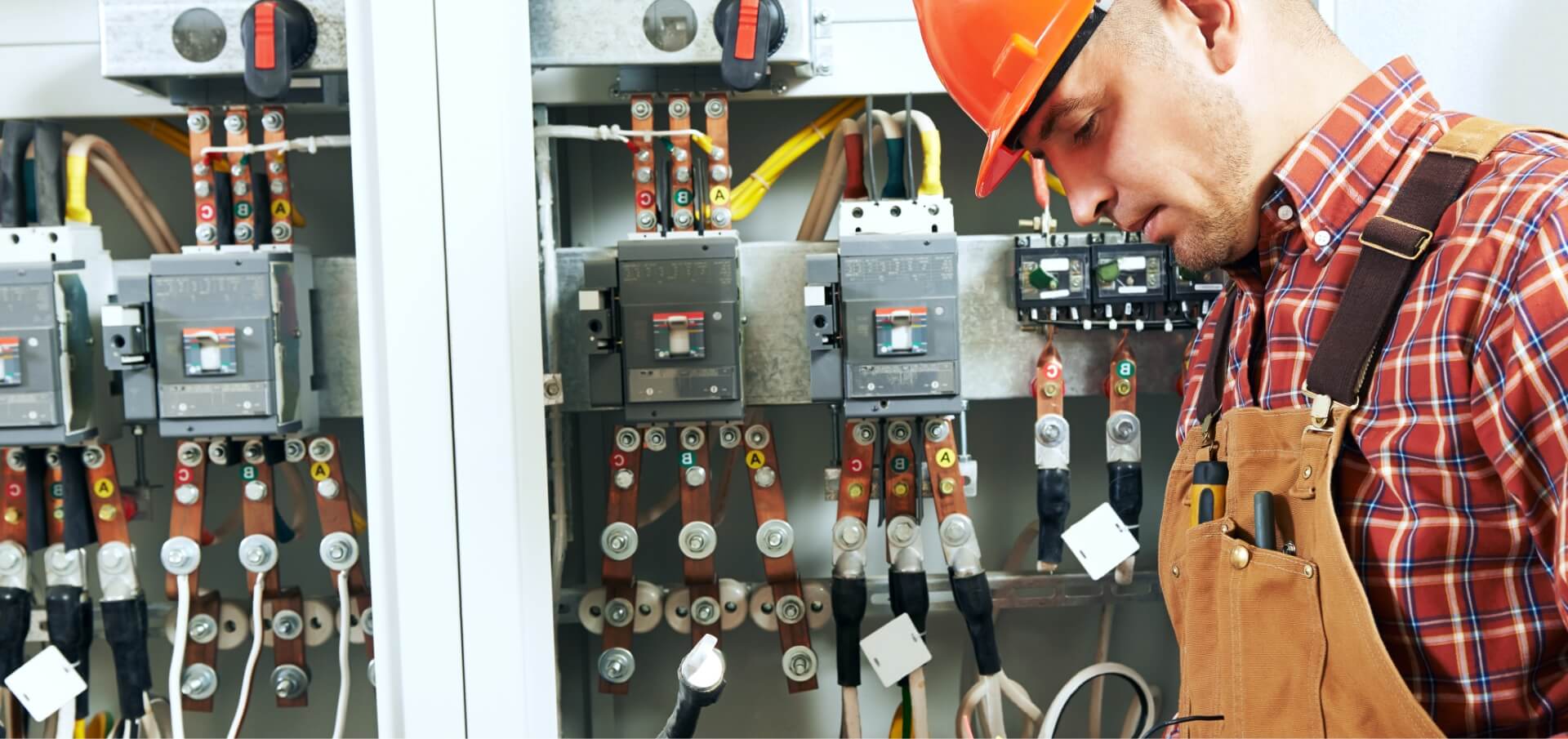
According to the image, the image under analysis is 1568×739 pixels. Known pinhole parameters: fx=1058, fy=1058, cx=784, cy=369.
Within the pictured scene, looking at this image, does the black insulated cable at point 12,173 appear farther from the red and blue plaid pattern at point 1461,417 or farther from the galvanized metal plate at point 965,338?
the red and blue plaid pattern at point 1461,417

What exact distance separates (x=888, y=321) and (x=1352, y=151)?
81cm

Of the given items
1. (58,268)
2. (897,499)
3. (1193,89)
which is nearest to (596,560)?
(897,499)

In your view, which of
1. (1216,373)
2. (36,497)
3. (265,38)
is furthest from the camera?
(36,497)

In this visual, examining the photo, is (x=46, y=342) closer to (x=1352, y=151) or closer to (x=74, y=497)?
(x=74, y=497)

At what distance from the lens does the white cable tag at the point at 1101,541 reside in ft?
5.58

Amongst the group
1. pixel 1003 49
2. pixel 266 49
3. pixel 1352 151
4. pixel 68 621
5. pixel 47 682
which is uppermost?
pixel 266 49

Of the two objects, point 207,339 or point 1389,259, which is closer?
point 1389,259

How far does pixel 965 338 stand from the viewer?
1.73m

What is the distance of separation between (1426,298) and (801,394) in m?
1.05

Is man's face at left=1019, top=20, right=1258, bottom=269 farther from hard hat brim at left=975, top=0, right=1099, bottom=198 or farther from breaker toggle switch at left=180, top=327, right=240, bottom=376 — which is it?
breaker toggle switch at left=180, top=327, right=240, bottom=376

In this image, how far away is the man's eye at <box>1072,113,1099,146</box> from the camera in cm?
93

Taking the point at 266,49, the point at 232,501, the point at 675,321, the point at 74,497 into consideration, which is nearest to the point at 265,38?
the point at 266,49

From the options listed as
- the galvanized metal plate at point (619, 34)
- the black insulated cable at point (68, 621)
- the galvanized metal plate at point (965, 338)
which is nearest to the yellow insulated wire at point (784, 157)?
the galvanized metal plate at point (965, 338)

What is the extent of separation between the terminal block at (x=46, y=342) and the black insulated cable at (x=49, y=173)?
0.25 feet
